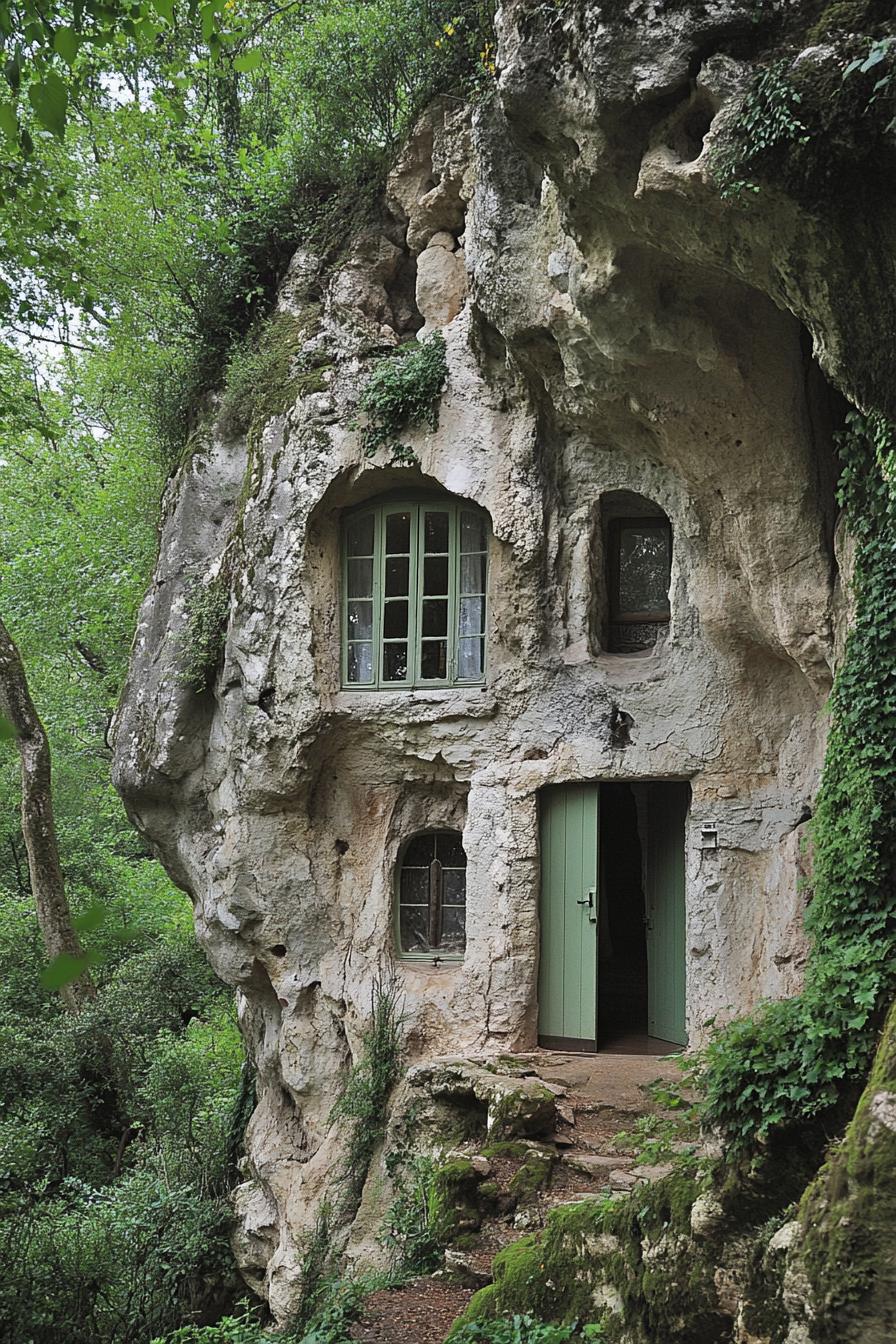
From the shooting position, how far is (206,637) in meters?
11.4

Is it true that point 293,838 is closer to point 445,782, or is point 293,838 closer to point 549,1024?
point 445,782

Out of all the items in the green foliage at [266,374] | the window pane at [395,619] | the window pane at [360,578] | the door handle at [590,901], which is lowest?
the door handle at [590,901]

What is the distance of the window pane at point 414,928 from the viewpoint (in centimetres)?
1107

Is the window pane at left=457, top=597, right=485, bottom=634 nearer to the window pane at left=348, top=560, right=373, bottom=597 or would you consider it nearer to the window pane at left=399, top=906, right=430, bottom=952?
the window pane at left=348, top=560, right=373, bottom=597

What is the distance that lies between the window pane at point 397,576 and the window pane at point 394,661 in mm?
501

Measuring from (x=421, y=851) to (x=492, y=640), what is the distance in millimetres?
2220

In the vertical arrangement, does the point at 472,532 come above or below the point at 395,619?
above

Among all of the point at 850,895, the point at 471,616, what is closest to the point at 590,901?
the point at 471,616

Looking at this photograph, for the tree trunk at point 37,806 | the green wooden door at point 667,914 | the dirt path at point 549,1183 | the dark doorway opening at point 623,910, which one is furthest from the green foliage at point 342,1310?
the tree trunk at point 37,806

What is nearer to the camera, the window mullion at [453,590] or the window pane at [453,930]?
the window mullion at [453,590]

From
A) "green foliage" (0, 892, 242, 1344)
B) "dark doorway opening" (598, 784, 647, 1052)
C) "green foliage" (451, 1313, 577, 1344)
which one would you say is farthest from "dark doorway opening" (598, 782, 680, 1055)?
"green foliage" (451, 1313, 577, 1344)

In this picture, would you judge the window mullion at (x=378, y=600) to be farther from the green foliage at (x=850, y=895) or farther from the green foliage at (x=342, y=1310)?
the green foliage at (x=342, y=1310)

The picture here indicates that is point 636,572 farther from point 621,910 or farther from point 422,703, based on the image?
point 621,910

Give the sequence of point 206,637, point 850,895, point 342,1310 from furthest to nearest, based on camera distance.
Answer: point 206,637 → point 342,1310 → point 850,895
